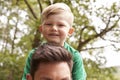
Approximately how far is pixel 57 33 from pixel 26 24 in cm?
937

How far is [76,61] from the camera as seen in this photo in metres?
2.21

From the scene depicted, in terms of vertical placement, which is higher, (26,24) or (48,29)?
(48,29)

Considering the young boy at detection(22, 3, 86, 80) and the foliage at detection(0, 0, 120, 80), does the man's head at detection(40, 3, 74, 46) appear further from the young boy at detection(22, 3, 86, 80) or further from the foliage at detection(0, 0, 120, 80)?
the foliage at detection(0, 0, 120, 80)

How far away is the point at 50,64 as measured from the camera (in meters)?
1.46

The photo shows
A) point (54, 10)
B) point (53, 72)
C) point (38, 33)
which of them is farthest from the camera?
point (38, 33)

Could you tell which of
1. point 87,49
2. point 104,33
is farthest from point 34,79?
point 87,49

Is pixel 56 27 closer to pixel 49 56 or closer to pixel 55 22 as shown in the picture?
pixel 55 22

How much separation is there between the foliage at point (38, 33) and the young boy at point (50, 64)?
7388 millimetres

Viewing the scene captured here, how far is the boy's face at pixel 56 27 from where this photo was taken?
83.8 inches

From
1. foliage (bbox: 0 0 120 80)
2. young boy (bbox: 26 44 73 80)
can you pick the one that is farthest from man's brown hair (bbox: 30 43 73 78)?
foliage (bbox: 0 0 120 80)

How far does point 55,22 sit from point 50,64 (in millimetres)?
719

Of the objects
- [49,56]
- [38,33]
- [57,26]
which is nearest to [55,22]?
[57,26]

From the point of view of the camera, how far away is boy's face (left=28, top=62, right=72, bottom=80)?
1434 mm

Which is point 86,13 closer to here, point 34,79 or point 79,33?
point 79,33
